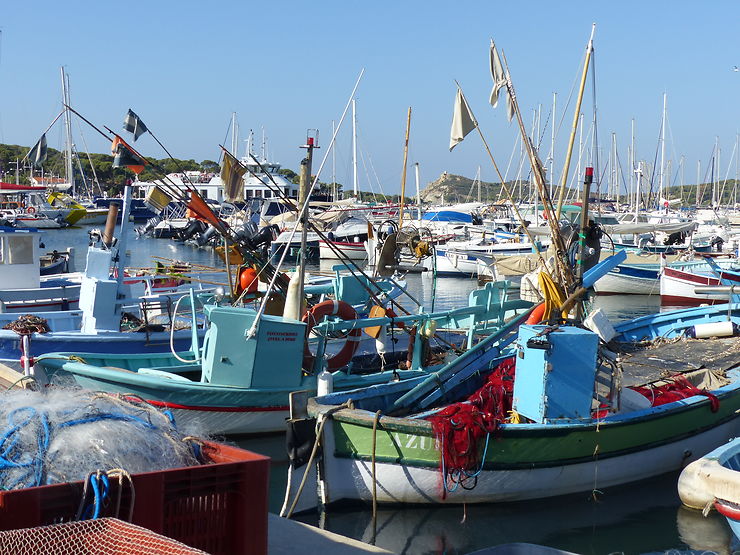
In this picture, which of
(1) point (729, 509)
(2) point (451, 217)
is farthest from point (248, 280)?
(2) point (451, 217)

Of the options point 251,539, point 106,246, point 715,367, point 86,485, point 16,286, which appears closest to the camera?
point 86,485

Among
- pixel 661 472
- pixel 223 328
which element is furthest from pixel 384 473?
pixel 661 472

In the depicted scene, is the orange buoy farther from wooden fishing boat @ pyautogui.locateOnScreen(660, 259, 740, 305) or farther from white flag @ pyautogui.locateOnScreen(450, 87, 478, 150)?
wooden fishing boat @ pyautogui.locateOnScreen(660, 259, 740, 305)

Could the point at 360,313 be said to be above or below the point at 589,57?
below

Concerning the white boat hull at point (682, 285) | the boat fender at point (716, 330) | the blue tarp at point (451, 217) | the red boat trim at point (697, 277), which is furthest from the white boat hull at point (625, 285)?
the blue tarp at point (451, 217)

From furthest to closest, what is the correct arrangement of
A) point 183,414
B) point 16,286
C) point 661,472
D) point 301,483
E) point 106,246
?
point 16,286 → point 106,246 → point 183,414 → point 661,472 → point 301,483

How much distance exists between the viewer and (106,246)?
15.2 metres

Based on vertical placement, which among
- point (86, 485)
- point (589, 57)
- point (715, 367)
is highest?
point (589, 57)

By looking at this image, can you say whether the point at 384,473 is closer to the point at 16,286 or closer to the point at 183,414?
the point at 183,414

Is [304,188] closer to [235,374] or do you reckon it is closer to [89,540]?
[235,374]

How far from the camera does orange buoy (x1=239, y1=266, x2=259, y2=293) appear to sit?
44.8 feet

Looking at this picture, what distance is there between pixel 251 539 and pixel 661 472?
724 cm

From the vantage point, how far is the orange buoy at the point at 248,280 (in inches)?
538

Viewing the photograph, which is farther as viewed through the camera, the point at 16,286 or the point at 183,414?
the point at 16,286
